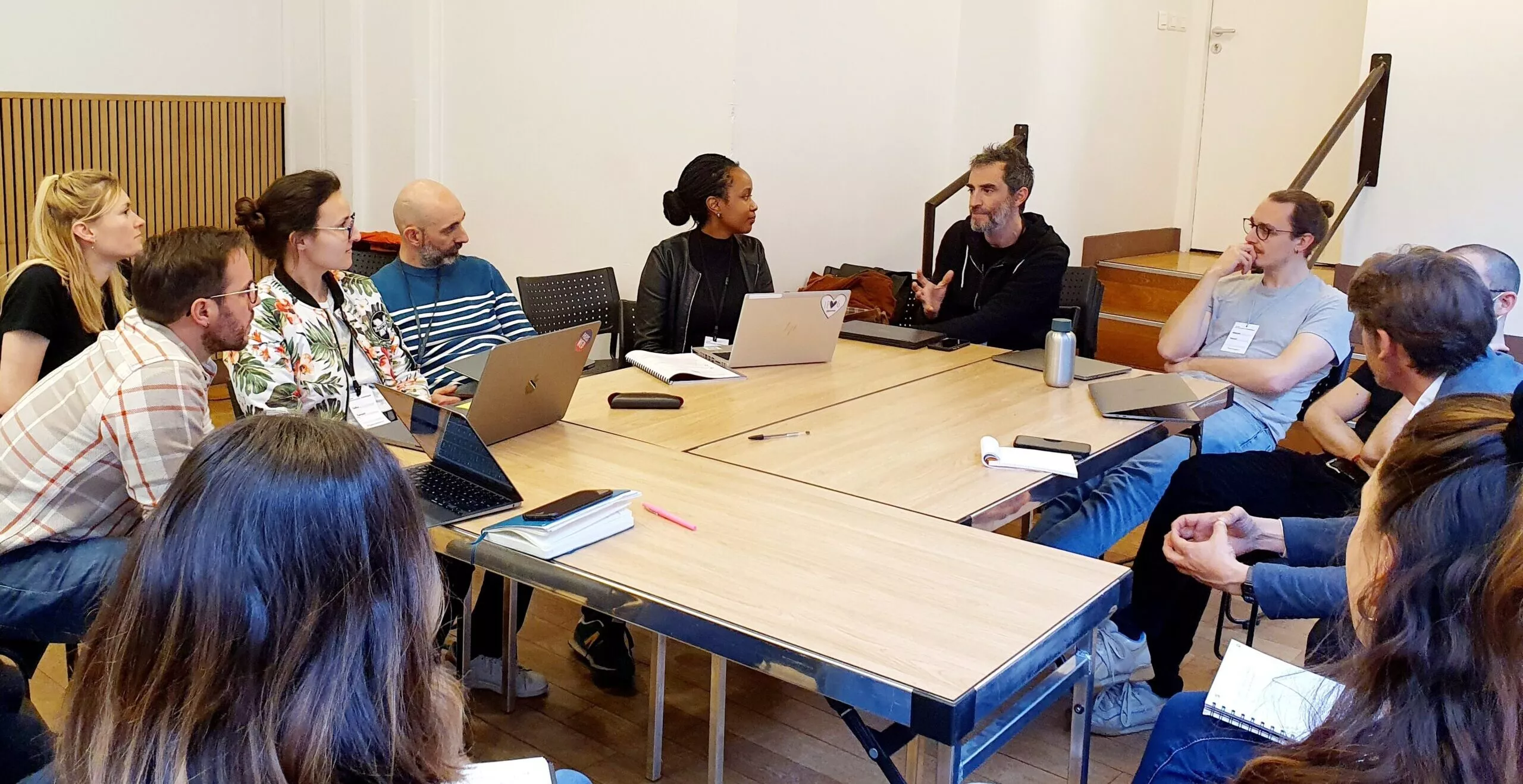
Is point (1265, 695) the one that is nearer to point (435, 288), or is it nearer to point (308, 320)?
point (308, 320)

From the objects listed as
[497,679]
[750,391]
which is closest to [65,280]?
[497,679]

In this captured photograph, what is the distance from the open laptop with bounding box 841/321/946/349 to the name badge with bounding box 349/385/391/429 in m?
1.56

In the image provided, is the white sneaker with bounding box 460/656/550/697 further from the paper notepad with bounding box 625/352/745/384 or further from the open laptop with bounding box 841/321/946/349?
the open laptop with bounding box 841/321/946/349

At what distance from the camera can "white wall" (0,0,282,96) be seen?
217 inches

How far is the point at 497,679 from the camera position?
317 cm

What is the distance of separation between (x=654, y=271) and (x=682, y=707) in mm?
1720

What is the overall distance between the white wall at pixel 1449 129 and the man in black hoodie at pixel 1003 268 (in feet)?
7.58

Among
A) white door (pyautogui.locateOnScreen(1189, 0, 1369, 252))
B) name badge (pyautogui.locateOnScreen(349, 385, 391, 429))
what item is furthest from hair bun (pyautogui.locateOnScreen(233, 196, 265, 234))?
white door (pyautogui.locateOnScreen(1189, 0, 1369, 252))

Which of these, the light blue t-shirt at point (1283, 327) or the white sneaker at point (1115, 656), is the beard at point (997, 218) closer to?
the light blue t-shirt at point (1283, 327)

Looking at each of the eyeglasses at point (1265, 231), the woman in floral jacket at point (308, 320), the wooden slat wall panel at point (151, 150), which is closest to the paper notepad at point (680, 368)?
the woman in floral jacket at point (308, 320)

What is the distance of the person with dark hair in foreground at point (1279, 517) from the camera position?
2484 millimetres

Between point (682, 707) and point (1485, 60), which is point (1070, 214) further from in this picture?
point (682, 707)

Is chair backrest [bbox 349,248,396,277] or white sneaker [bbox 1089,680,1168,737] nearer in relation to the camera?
white sneaker [bbox 1089,680,1168,737]

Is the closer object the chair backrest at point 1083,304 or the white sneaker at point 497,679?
the white sneaker at point 497,679
